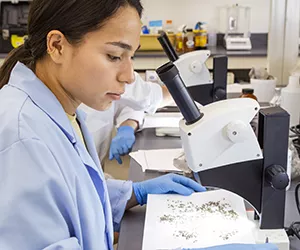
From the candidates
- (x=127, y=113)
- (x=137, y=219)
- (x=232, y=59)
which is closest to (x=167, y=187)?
(x=137, y=219)

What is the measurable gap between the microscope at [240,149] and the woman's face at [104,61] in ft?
0.32

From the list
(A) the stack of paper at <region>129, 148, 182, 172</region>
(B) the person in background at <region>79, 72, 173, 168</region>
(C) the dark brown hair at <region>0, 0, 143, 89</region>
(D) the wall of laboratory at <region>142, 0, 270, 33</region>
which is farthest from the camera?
(D) the wall of laboratory at <region>142, 0, 270, 33</region>

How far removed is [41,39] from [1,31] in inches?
136

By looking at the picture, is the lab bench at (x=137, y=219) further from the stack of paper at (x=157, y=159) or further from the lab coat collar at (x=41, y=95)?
the lab coat collar at (x=41, y=95)

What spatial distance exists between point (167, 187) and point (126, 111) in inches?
42.8

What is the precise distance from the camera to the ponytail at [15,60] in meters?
1.12

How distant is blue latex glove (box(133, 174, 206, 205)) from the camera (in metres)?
1.43

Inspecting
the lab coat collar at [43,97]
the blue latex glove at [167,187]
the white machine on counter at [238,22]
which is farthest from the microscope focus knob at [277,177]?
the white machine on counter at [238,22]

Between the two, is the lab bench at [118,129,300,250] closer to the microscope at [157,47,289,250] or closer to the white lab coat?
the microscope at [157,47,289,250]

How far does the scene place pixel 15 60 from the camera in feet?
3.89

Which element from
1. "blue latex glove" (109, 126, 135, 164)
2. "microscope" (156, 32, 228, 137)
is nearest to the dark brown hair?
"microscope" (156, 32, 228, 137)

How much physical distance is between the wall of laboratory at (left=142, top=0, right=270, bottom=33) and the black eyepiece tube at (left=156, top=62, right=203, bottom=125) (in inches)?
139

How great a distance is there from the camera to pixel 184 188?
1.44m

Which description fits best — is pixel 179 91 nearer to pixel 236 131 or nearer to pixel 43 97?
Result: pixel 236 131
